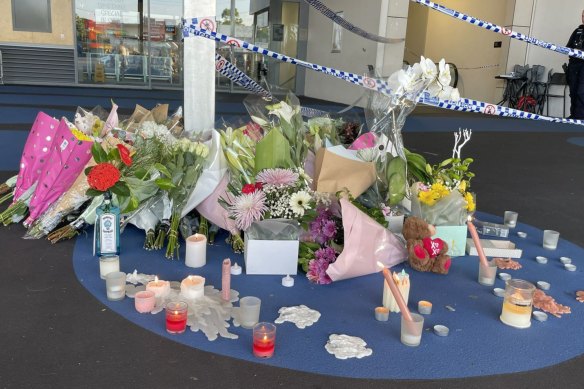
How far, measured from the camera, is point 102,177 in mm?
2389

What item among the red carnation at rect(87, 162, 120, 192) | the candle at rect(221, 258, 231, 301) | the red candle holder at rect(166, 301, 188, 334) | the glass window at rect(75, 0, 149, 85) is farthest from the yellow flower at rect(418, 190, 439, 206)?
the glass window at rect(75, 0, 149, 85)

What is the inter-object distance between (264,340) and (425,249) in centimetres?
111

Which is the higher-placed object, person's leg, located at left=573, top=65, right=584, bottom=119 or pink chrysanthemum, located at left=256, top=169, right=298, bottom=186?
person's leg, located at left=573, top=65, right=584, bottom=119

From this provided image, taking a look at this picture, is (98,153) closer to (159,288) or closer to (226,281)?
(159,288)

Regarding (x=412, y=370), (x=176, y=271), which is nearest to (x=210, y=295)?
(x=176, y=271)

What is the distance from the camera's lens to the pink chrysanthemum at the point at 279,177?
2.55 meters

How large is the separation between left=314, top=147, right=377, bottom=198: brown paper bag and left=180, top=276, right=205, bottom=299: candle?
79 centimetres

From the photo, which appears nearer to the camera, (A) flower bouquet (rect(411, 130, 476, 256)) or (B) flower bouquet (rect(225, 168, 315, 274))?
(B) flower bouquet (rect(225, 168, 315, 274))

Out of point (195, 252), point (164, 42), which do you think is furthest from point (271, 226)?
point (164, 42)

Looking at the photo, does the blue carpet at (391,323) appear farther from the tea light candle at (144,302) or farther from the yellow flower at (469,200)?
the yellow flower at (469,200)

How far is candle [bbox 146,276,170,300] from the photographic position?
7.03 ft

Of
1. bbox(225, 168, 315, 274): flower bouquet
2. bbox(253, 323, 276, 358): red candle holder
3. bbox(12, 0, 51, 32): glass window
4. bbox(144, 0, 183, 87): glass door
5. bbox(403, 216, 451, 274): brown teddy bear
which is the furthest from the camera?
bbox(144, 0, 183, 87): glass door

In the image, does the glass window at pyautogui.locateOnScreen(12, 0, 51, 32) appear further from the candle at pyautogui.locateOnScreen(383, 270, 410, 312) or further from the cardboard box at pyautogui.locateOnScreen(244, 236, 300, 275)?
the candle at pyautogui.locateOnScreen(383, 270, 410, 312)

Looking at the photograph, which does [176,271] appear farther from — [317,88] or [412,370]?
[317,88]
